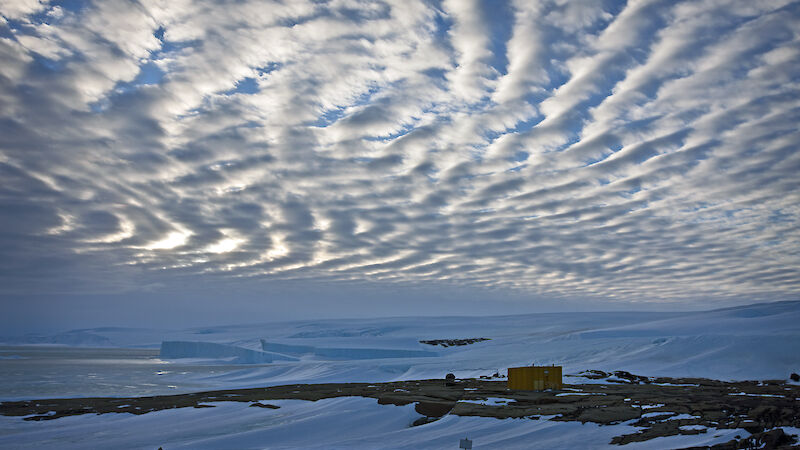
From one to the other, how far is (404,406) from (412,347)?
41651 mm

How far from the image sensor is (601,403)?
20.1 m

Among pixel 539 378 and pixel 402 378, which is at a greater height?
pixel 539 378

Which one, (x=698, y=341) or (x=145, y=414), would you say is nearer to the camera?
(x=145, y=414)

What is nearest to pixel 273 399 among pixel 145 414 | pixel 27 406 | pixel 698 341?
pixel 145 414

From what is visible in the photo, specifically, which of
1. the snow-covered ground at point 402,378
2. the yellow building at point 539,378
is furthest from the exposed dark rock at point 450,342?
the yellow building at point 539,378

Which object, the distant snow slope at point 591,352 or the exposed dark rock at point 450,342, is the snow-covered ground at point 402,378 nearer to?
the distant snow slope at point 591,352

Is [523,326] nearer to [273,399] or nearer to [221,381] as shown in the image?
[221,381]

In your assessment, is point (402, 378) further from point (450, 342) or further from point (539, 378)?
point (450, 342)

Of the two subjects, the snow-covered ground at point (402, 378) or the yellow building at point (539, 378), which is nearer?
the snow-covered ground at point (402, 378)

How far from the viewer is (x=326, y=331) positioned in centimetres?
8812

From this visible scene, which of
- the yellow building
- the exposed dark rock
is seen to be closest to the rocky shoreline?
the yellow building

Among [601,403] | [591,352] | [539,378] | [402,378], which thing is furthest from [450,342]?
[601,403]

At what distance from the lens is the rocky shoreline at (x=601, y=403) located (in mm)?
15320

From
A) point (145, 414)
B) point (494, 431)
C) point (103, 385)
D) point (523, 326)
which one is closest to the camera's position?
point (494, 431)
